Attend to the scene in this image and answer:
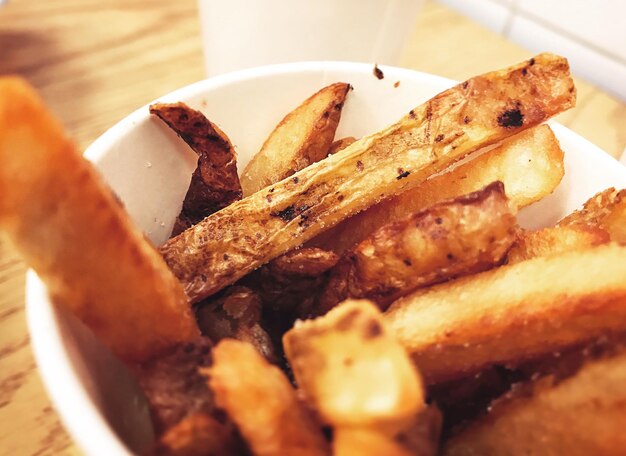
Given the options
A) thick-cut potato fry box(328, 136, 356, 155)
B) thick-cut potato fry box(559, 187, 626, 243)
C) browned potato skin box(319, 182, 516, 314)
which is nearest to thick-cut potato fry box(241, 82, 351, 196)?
thick-cut potato fry box(328, 136, 356, 155)

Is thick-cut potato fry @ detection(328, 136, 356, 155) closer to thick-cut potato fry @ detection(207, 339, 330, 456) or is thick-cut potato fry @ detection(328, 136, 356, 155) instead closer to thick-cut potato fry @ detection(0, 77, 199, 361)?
thick-cut potato fry @ detection(0, 77, 199, 361)

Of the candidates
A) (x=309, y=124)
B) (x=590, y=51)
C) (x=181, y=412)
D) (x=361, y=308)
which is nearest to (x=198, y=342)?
(x=181, y=412)

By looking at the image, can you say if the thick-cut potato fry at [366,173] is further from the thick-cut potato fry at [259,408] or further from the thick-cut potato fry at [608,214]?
the thick-cut potato fry at [259,408]

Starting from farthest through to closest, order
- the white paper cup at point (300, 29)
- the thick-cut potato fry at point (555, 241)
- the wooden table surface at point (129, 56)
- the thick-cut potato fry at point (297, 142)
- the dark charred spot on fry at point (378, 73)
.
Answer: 1. the wooden table surface at point (129, 56)
2. the white paper cup at point (300, 29)
3. the dark charred spot on fry at point (378, 73)
4. the thick-cut potato fry at point (297, 142)
5. the thick-cut potato fry at point (555, 241)

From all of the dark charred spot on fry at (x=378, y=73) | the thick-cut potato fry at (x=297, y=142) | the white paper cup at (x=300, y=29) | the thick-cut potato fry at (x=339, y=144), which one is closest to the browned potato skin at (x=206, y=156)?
the thick-cut potato fry at (x=297, y=142)

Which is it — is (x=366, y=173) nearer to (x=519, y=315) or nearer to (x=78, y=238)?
(x=519, y=315)

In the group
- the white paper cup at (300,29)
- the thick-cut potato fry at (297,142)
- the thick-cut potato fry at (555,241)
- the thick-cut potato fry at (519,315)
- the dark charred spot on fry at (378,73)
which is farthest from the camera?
the white paper cup at (300,29)

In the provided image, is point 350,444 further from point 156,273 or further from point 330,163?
point 330,163
